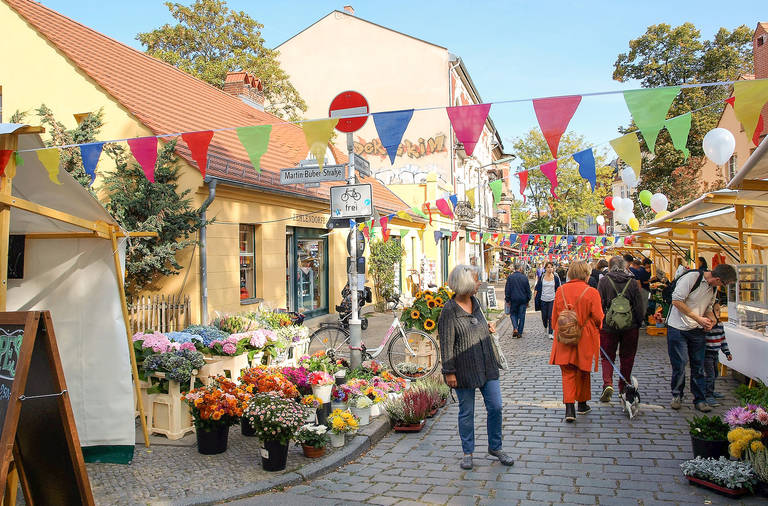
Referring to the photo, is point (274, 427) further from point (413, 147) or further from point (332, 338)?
point (413, 147)

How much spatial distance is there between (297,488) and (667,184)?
28.8 metres

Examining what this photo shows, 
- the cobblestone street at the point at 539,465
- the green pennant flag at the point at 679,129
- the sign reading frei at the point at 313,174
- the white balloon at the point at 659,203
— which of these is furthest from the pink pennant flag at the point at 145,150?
the white balloon at the point at 659,203

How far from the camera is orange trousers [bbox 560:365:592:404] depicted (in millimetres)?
6023

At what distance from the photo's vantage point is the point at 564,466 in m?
4.78

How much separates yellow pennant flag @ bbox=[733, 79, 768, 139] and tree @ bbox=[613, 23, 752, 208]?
24.5m

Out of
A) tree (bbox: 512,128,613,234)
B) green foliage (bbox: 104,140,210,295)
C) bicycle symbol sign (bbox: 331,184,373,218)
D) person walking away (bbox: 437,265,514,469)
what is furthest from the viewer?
tree (bbox: 512,128,613,234)

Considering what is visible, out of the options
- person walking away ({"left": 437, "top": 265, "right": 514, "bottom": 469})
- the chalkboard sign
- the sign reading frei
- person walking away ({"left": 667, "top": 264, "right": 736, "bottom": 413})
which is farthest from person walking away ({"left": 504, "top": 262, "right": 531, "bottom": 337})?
the chalkboard sign

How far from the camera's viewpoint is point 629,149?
19.2 ft

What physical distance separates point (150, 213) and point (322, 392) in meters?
5.27

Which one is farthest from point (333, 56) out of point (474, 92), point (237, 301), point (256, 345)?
point (256, 345)

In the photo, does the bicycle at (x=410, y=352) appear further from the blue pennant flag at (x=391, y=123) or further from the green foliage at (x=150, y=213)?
the green foliage at (x=150, y=213)

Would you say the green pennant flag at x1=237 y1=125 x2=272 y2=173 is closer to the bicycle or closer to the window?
the bicycle

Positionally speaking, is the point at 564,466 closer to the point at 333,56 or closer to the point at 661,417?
the point at 661,417

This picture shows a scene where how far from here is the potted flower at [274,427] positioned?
480 centimetres
